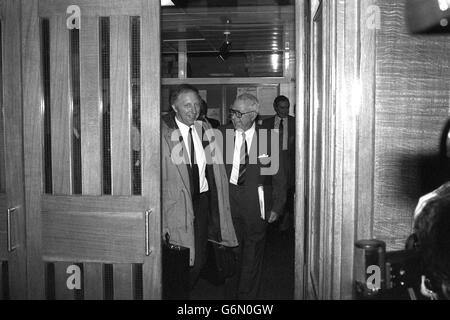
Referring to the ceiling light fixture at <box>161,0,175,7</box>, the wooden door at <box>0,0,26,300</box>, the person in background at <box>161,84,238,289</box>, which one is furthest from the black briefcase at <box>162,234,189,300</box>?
the ceiling light fixture at <box>161,0,175,7</box>

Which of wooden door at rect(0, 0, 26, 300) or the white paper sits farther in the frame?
the white paper

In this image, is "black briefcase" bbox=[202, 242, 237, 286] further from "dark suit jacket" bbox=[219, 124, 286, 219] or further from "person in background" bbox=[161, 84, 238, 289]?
"dark suit jacket" bbox=[219, 124, 286, 219]

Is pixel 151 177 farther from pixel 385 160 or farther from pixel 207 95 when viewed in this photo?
pixel 207 95

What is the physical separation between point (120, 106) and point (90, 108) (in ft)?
0.55

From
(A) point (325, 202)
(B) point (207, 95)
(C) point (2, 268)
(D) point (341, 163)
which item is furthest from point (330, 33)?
(B) point (207, 95)

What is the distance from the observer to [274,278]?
15.1 feet

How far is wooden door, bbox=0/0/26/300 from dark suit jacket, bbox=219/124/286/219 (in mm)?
1685

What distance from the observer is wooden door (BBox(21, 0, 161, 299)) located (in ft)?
8.61

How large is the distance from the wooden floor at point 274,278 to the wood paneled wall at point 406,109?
7.83ft

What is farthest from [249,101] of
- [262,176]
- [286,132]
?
[286,132]

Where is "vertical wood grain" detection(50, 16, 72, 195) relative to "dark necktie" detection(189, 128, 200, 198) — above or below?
above

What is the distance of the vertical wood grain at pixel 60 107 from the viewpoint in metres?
2.65

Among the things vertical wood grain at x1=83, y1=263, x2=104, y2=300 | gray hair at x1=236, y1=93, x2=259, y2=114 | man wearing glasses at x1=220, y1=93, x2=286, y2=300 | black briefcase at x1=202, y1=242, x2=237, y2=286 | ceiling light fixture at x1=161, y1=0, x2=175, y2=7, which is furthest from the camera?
ceiling light fixture at x1=161, y1=0, x2=175, y2=7
